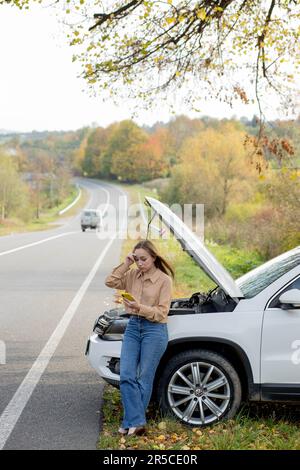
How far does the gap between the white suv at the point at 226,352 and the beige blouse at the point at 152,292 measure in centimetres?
25

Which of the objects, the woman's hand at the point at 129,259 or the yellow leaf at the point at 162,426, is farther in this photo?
the woman's hand at the point at 129,259

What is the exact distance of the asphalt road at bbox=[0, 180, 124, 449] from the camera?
5242 mm

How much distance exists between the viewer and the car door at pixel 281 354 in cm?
518

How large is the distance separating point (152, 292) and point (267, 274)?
3.84 ft

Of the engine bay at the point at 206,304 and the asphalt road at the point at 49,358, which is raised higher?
the engine bay at the point at 206,304

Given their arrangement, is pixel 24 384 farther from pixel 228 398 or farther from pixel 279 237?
pixel 279 237

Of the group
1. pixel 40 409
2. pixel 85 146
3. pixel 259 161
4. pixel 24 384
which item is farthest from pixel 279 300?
pixel 85 146

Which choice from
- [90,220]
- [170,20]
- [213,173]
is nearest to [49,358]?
[170,20]

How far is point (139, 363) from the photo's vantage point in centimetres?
530

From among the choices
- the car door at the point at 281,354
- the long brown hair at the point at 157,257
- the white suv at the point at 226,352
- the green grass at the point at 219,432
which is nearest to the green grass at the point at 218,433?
the green grass at the point at 219,432

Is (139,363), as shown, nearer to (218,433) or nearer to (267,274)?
(218,433)

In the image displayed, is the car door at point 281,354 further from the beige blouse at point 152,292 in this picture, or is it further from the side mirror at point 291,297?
the beige blouse at point 152,292

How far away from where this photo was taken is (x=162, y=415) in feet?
17.9
